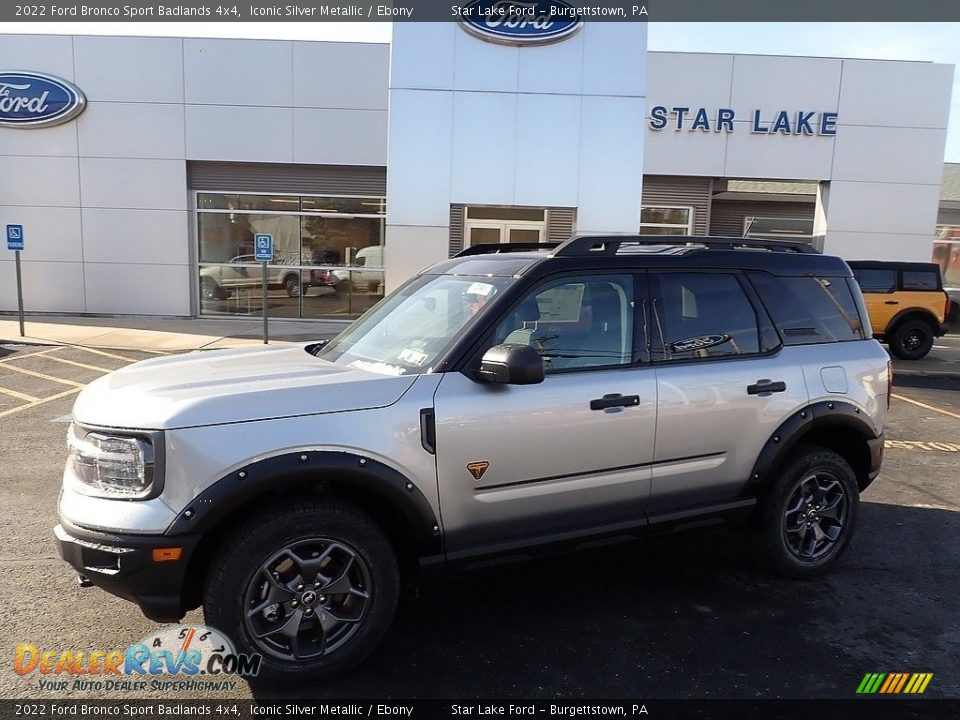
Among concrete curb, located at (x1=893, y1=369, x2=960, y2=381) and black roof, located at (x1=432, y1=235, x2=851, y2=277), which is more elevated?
black roof, located at (x1=432, y1=235, x2=851, y2=277)

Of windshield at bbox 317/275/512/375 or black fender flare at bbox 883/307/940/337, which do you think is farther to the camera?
black fender flare at bbox 883/307/940/337

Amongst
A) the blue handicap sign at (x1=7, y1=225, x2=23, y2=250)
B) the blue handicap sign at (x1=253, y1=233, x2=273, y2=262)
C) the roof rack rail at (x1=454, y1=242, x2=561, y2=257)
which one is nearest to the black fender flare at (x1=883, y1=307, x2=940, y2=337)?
the roof rack rail at (x1=454, y1=242, x2=561, y2=257)

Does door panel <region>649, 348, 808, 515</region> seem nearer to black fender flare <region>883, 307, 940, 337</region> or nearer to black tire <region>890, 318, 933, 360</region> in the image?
black fender flare <region>883, 307, 940, 337</region>

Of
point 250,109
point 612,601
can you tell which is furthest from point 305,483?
point 250,109

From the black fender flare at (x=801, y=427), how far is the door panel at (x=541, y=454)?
2.51 feet

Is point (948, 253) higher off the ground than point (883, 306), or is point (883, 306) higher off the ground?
point (948, 253)

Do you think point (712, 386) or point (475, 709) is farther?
point (712, 386)

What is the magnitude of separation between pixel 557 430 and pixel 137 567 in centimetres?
182

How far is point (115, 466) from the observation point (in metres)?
2.69

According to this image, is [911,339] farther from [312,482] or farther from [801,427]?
[312,482]

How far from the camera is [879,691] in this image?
296 centimetres

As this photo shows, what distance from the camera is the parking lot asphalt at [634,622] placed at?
2.97 m

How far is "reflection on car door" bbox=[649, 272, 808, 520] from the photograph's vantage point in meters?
3.49

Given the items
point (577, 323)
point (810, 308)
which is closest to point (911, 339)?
point (810, 308)
